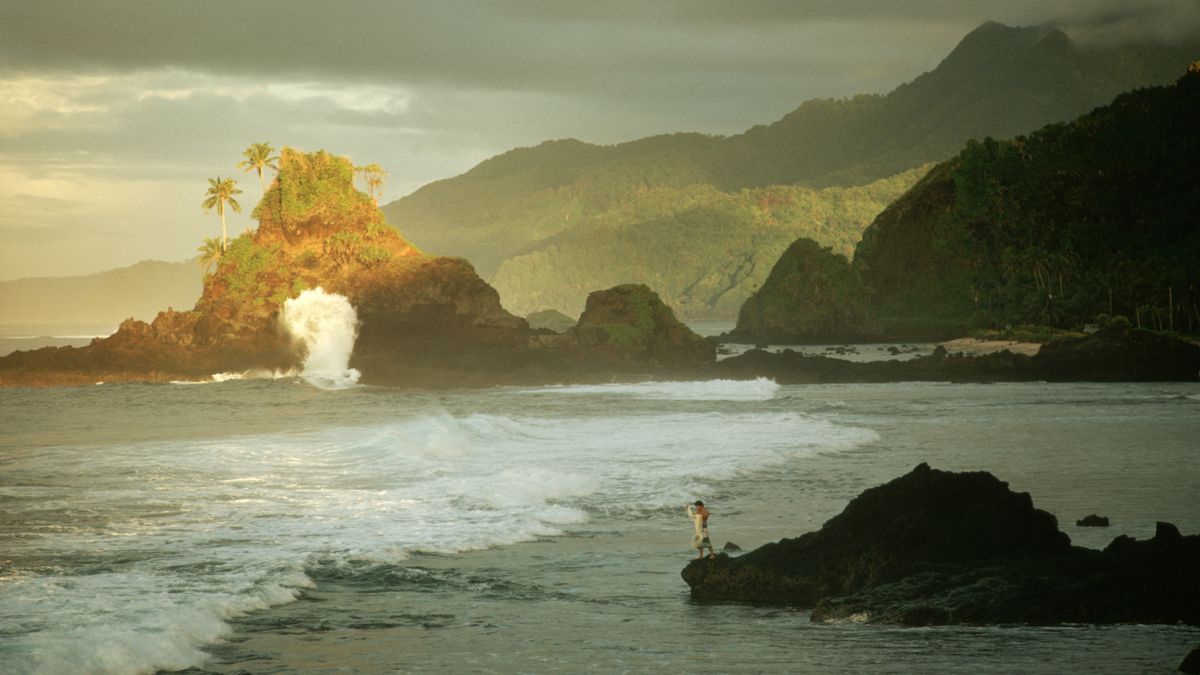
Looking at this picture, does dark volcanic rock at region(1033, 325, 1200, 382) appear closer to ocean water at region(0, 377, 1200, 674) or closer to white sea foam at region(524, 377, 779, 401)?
white sea foam at region(524, 377, 779, 401)

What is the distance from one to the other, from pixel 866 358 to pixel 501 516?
75.2 meters

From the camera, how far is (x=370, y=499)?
23.7 meters

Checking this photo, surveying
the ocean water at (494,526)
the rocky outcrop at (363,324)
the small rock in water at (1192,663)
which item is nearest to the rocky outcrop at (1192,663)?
the small rock in water at (1192,663)

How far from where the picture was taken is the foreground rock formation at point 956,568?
13.1m

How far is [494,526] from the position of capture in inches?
813

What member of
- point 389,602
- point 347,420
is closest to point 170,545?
point 389,602

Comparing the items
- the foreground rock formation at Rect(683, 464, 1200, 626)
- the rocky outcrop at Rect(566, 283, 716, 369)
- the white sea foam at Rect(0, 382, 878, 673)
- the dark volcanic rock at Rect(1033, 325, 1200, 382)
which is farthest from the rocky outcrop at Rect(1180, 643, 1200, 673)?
the rocky outcrop at Rect(566, 283, 716, 369)

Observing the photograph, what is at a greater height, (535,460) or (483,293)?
(483,293)

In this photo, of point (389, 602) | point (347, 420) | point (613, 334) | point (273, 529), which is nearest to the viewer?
point (389, 602)

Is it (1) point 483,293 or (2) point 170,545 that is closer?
(2) point 170,545

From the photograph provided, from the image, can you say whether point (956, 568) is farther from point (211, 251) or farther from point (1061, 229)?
point (1061, 229)

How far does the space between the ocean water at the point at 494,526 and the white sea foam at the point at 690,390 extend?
27.0 ft

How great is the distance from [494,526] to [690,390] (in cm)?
3912

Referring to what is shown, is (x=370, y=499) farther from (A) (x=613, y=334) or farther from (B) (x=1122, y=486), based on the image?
(A) (x=613, y=334)
